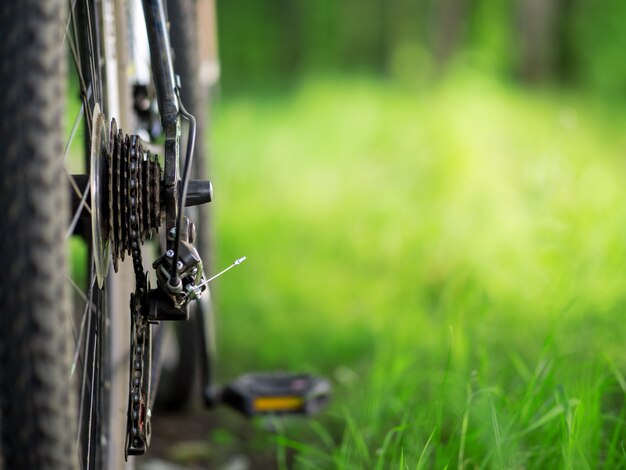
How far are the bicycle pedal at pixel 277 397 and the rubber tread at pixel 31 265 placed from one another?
1235mm

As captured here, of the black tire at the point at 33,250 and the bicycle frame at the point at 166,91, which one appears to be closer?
the black tire at the point at 33,250

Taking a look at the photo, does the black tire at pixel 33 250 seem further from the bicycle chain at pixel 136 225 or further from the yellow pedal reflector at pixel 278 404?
the yellow pedal reflector at pixel 278 404

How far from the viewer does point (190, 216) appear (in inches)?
83.8

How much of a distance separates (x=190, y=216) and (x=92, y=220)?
2.68 feet

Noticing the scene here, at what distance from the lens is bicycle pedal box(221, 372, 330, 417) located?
230 cm

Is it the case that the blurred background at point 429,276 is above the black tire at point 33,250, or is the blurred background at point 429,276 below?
below

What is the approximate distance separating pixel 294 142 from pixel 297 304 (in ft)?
13.6

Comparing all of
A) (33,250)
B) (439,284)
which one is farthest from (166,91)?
(439,284)

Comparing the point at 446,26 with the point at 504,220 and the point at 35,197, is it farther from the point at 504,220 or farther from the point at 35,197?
the point at 35,197

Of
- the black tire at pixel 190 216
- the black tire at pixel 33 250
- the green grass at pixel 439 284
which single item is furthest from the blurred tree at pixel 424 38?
the black tire at pixel 33 250

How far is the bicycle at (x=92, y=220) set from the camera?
3.50 ft

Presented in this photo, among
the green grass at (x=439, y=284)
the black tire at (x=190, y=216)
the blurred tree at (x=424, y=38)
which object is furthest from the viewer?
the blurred tree at (x=424, y=38)

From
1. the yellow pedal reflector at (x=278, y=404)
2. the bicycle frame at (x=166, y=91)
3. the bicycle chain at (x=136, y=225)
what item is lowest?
the yellow pedal reflector at (x=278, y=404)

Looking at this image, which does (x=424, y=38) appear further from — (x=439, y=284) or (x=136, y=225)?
(x=136, y=225)
